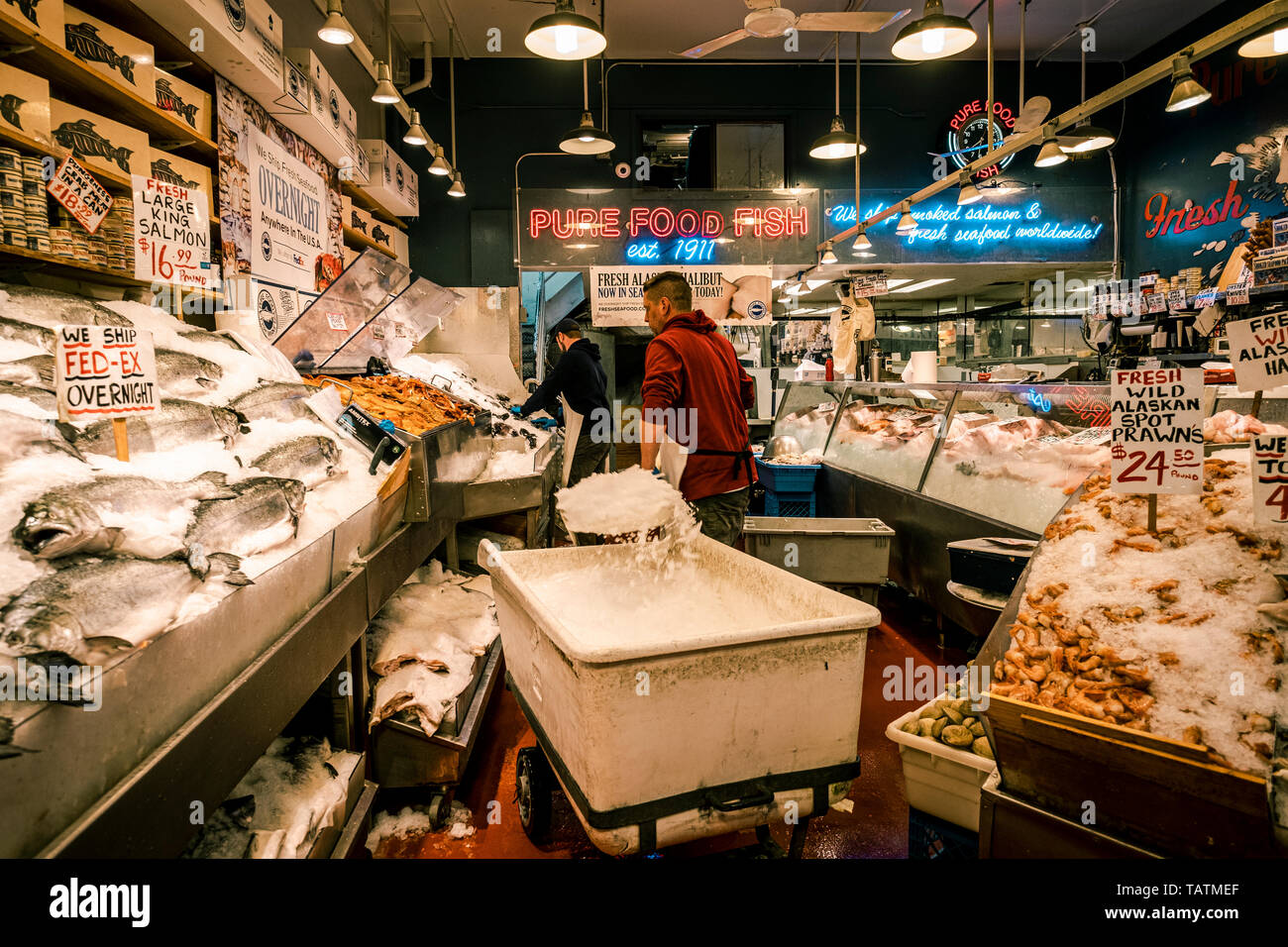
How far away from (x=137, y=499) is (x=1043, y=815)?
7.00 ft

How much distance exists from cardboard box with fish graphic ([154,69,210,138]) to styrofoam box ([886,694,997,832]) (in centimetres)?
457

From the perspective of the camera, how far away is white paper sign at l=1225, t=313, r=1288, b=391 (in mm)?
1837

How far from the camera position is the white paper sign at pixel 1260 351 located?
1837 millimetres

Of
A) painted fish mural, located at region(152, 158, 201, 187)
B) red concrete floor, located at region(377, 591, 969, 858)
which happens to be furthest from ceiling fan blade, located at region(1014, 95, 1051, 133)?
painted fish mural, located at region(152, 158, 201, 187)

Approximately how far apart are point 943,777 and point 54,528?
2.17 metres

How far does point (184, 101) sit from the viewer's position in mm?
3922

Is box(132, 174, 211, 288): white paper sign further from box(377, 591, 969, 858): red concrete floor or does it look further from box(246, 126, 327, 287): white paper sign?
box(246, 126, 327, 287): white paper sign

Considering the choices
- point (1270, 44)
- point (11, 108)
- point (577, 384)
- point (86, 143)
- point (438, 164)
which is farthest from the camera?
point (438, 164)

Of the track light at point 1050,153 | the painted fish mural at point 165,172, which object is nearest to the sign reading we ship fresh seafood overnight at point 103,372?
the painted fish mural at point 165,172

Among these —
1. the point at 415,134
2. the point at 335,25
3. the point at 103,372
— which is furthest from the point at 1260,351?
the point at 415,134

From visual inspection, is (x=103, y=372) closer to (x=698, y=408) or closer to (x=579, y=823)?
(x=579, y=823)

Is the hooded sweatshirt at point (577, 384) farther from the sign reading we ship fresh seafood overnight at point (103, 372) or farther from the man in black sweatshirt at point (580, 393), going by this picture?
the sign reading we ship fresh seafood overnight at point (103, 372)

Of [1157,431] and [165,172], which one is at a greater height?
[165,172]
